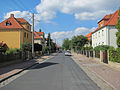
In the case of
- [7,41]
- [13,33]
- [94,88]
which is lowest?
[94,88]

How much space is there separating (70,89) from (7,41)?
32701 mm

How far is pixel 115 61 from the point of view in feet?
41.3

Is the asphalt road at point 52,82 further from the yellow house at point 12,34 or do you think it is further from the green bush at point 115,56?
the yellow house at point 12,34

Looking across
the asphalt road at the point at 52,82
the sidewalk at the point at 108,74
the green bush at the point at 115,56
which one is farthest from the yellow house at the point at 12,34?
the asphalt road at the point at 52,82

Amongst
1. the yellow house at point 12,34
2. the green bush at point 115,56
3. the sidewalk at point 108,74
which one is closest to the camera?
the sidewalk at point 108,74

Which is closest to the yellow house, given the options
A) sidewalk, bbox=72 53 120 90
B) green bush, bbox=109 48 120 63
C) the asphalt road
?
sidewalk, bbox=72 53 120 90

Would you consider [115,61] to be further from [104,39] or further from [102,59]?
[104,39]

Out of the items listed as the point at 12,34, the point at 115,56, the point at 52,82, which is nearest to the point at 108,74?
the point at 115,56

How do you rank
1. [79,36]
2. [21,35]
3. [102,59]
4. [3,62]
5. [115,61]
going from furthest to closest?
[79,36] < [21,35] < [102,59] < [3,62] < [115,61]

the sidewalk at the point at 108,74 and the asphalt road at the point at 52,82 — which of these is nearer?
the asphalt road at the point at 52,82

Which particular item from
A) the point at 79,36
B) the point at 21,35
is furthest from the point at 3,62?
the point at 79,36

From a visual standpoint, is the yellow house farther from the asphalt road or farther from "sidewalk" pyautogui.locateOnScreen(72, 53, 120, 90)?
the asphalt road

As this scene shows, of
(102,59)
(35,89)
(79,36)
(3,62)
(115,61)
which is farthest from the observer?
(79,36)

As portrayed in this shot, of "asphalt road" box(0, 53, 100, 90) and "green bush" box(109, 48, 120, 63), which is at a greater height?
"green bush" box(109, 48, 120, 63)
